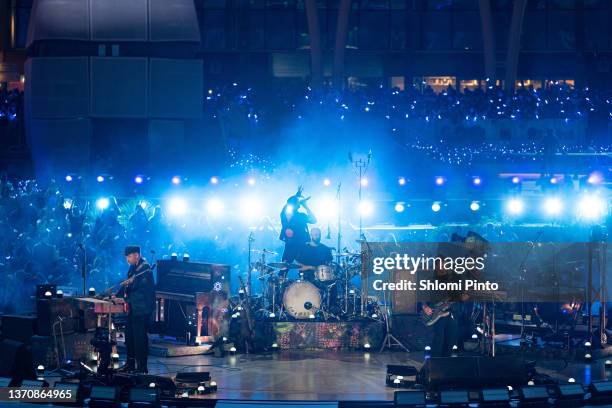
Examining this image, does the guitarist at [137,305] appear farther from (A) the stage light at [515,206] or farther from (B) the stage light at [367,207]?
(A) the stage light at [515,206]

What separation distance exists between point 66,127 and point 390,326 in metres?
15.8

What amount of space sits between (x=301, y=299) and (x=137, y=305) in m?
4.69

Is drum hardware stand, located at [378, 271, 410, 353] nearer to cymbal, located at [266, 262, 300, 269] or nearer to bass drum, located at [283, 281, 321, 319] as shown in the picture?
bass drum, located at [283, 281, 321, 319]

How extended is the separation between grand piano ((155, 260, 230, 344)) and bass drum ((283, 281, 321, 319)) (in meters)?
1.18

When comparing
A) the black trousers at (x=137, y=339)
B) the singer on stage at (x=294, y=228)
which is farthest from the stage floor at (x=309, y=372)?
the singer on stage at (x=294, y=228)

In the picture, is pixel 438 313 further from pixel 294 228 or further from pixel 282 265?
pixel 294 228

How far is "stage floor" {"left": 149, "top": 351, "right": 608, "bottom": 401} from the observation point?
57.0 feet

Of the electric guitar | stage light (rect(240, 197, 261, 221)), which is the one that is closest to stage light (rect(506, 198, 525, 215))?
stage light (rect(240, 197, 261, 221))

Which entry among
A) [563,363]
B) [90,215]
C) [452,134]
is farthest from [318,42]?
[563,363]

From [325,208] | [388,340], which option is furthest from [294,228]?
[325,208]

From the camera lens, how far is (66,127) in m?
34.3

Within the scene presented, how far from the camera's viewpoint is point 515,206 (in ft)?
104

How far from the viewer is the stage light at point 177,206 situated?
3042cm

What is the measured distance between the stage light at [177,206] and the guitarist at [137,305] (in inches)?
469
